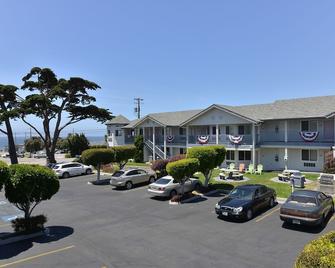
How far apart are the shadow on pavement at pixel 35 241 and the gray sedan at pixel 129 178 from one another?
10312mm

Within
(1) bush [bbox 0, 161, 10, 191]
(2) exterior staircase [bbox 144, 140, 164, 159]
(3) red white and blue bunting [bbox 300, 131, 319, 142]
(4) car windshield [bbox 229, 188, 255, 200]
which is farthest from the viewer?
(2) exterior staircase [bbox 144, 140, 164, 159]

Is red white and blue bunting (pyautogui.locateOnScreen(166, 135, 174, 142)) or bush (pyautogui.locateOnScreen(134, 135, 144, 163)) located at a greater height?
red white and blue bunting (pyautogui.locateOnScreen(166, 135, 174, 142))

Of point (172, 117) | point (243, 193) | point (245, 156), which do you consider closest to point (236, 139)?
point (245, 156)

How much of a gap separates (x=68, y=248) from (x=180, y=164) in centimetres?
973

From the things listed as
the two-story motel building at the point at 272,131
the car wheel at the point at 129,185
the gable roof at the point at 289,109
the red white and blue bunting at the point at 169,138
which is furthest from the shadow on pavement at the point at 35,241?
the red white and blue bunting at the point at 169,138

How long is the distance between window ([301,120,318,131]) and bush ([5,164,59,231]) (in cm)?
2592

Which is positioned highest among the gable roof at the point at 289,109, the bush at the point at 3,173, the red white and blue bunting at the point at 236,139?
the gable roof at the point at 289,109

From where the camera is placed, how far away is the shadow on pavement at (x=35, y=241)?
11703mm

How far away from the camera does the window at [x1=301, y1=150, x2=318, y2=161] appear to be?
3041 cm

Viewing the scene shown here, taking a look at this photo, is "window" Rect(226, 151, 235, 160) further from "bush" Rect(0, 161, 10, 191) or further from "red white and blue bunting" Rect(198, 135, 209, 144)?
"bush" Rect(0, 161, 10, 191)

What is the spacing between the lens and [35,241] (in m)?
13.0

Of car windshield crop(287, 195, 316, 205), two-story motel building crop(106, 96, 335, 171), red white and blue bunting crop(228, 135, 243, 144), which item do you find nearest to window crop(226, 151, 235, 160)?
two-story motel building crop(106, 96, 335, 171)

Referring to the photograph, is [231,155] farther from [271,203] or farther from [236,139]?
[271,203]

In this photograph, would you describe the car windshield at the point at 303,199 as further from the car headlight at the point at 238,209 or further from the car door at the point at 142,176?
the car door at the point at 142,176
